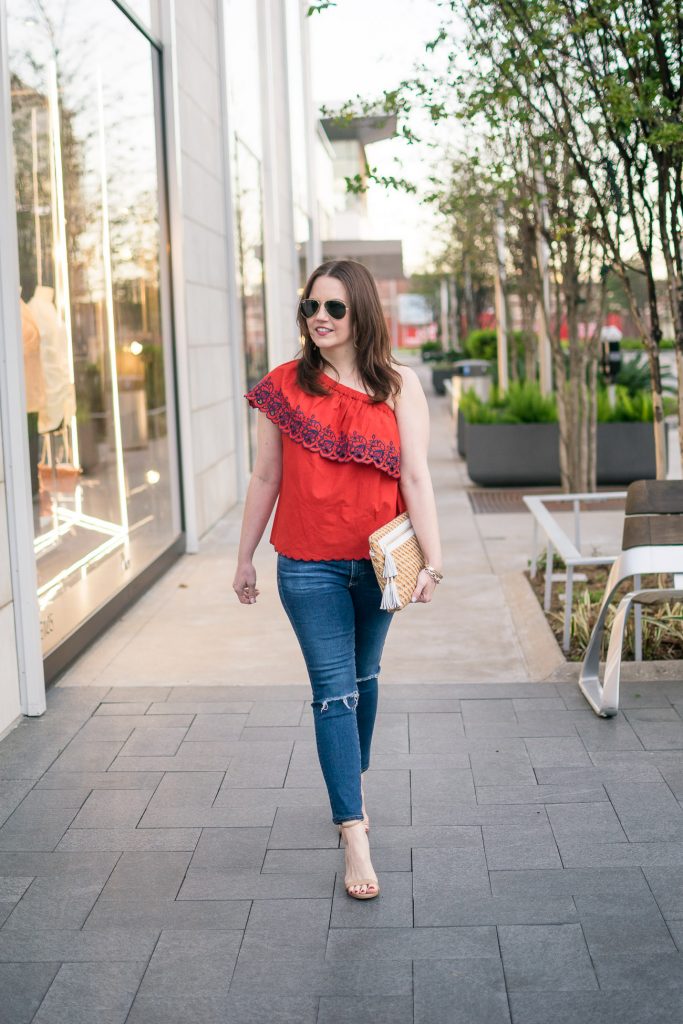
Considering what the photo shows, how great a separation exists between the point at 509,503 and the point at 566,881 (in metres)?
8.78

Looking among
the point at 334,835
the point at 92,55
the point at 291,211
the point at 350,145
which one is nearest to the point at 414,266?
the point at 350,145

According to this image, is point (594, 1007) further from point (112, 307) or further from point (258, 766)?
point (112, 307)

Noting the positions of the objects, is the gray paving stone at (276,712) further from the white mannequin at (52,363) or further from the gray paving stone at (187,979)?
the gray paving stone at (187,979)

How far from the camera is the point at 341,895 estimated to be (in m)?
3.65

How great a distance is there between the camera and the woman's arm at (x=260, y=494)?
3.73m

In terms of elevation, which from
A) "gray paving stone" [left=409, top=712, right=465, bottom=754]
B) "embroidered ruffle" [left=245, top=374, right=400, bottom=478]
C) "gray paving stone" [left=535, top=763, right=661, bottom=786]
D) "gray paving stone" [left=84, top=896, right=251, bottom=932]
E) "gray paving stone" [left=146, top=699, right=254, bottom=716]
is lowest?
"gray paving stone" [left=84, top=896, right=251, bottom=932]

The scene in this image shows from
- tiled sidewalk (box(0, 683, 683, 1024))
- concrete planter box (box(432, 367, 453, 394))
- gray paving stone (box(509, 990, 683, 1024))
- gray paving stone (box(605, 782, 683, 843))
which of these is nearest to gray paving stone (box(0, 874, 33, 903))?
tiled sidewalk (box(0, 683, 683, 1024))

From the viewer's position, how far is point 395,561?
11.6 ft

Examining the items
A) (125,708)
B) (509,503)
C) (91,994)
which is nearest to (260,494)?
(91,994)

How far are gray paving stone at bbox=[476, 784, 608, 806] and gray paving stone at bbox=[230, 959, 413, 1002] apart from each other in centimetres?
122

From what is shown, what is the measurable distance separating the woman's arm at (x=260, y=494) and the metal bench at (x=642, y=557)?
5.61 ft

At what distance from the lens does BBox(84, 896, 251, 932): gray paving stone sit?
348 cm

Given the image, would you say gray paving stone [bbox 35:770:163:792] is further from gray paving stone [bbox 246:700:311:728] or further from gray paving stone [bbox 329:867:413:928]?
gray paving stone [bbox 329:867:413:928]

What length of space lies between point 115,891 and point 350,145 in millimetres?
38850
